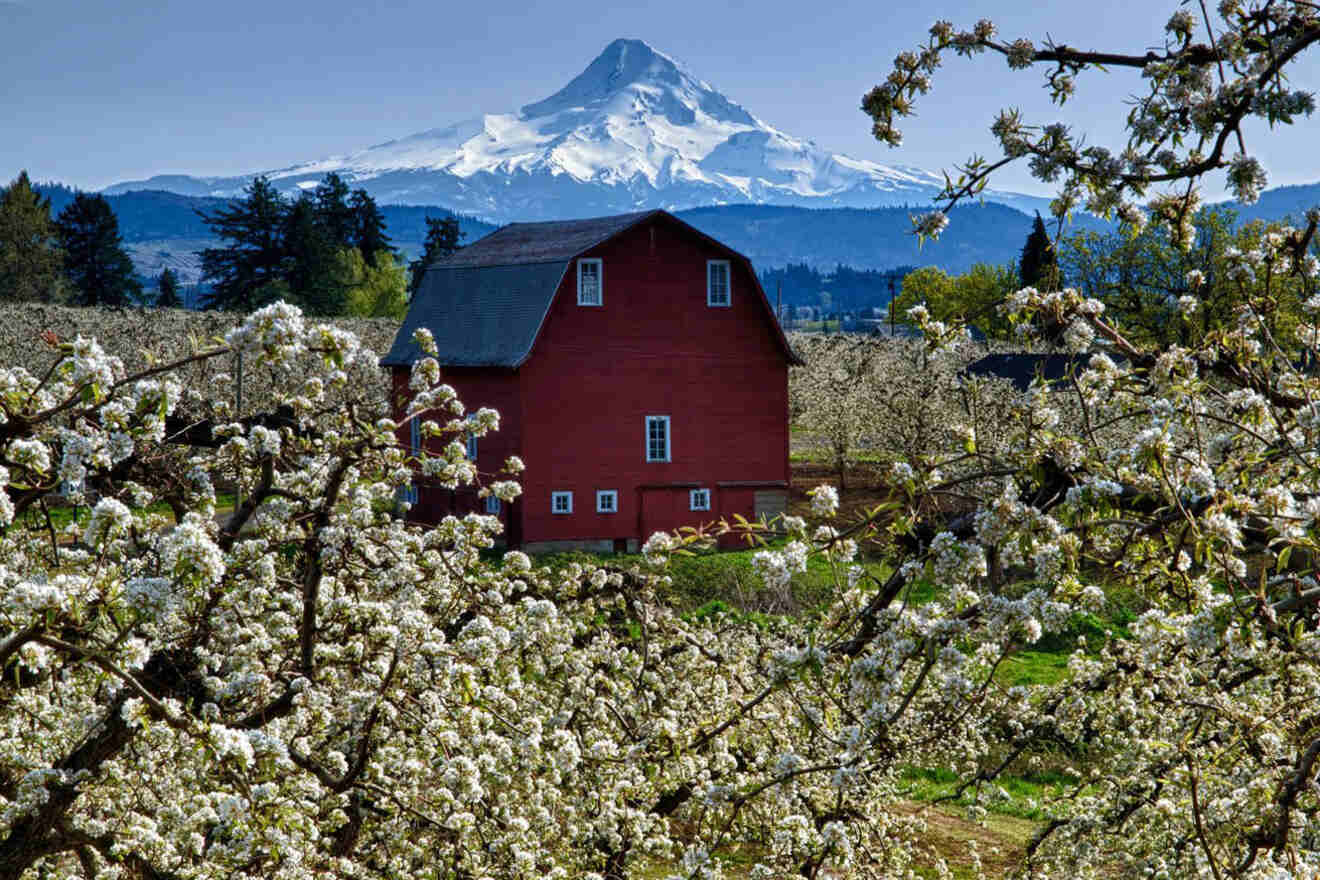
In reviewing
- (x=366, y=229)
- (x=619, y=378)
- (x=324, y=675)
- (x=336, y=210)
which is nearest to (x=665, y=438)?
(x=619, y=378)

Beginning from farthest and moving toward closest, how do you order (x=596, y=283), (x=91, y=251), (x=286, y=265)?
1. (x=91, y=251)
2. (x=286, y=265)
3. (x=596, y=283)

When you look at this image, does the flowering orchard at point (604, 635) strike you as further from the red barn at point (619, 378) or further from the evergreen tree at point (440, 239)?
the evergreen tree at point (440, 239)

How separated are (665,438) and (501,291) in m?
5.98

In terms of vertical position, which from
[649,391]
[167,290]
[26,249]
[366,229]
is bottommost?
[649,391]

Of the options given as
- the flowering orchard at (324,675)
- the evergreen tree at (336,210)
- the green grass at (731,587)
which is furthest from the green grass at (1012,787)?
the evergreen tree at (336,210)

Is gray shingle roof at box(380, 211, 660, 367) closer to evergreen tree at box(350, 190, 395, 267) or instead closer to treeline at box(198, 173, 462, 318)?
treeline at box(198, 173, 462, 318)

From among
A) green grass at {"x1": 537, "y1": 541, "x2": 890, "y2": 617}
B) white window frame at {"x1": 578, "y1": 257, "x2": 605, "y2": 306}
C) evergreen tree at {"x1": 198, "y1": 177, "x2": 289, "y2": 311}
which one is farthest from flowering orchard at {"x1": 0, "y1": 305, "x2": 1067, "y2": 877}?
evergreen tree at {"x1": 198, "y1": 177, "x2": 289, "y2": 311}

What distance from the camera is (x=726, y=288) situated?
34875mm

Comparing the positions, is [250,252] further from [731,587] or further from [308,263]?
[731,587]

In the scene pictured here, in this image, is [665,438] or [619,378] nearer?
[619,378]

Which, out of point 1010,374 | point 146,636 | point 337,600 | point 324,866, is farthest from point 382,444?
point 1010,374

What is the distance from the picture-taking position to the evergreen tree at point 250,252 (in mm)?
73625

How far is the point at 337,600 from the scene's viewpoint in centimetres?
736

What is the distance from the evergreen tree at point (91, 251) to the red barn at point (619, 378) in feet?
186
